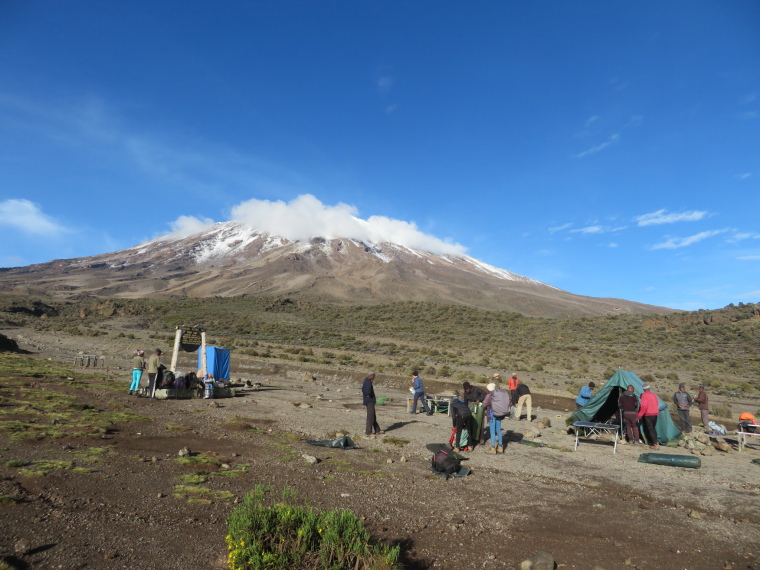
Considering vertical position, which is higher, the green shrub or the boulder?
the green shrub

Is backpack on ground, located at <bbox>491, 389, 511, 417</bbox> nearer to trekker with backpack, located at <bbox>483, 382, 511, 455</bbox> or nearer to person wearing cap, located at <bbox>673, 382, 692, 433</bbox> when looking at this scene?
trekker with backpack, located at <bbox>483, 382, 511, 455</bbox>

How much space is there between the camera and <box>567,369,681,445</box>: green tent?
11172 mm

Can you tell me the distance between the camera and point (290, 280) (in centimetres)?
13500

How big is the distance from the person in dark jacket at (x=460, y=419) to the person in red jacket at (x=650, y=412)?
15.6 feet

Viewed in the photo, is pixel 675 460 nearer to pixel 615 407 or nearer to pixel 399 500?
pixel 615 407

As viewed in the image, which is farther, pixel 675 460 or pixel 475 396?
pixel 475 396

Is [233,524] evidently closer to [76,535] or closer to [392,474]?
[76,535]

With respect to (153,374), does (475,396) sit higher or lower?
higher

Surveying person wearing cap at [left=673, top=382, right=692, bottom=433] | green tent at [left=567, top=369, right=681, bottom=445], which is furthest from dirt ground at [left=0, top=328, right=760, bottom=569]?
person wearing cap at [left=673, top=382, right=692, bottom=433]

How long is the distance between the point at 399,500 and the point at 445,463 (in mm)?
1718

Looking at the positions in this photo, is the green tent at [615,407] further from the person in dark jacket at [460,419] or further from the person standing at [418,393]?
the person in dark jacket at [460,419]

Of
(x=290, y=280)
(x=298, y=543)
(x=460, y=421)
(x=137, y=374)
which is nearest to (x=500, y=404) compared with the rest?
(x=460, y=421)

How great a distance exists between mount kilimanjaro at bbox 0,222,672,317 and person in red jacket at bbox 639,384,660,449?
298 feet

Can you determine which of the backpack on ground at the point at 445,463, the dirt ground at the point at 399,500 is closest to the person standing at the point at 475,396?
the dirt ground at the point at 399,500
